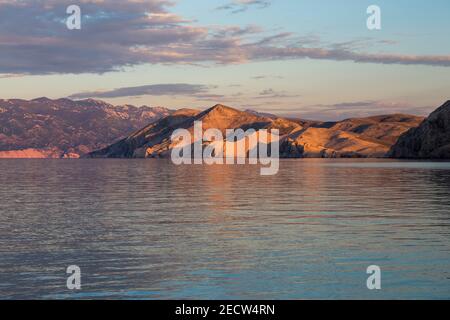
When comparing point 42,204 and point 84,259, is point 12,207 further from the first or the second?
point 84,259

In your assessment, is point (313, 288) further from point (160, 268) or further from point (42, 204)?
point (42, 204)

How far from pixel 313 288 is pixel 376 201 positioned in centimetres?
3775

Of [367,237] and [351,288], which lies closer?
[351,288]

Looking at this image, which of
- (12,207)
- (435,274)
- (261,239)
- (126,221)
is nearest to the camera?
(435,274)

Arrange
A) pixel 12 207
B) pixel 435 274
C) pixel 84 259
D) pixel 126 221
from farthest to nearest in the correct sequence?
pixel 12 207 < pixel 126 221 < pixel 84 259 < pixel 435 274

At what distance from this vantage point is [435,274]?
25219 mm

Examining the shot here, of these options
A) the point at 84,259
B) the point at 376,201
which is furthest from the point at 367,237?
the point at 376,201

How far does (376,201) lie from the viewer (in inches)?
2331

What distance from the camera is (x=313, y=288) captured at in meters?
22.9
